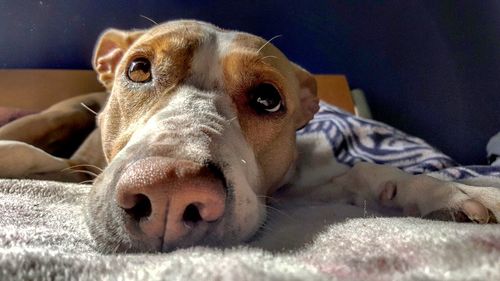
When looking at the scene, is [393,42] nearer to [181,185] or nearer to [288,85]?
[288,85]

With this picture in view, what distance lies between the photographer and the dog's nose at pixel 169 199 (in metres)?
0.81

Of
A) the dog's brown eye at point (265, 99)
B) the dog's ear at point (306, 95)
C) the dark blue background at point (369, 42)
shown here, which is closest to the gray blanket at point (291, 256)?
the dog's brown eye at point (265, 99)

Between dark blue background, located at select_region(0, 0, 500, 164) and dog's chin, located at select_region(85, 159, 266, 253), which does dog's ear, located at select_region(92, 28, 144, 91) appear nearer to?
dog's chin, located at select_region(85, 159, 266, 253)

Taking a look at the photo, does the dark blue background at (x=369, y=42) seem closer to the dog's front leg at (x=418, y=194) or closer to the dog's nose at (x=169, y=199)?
the dog's front leg at (x=418, y=194)

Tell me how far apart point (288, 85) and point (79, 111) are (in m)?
1.45

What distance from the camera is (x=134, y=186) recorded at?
0.83m

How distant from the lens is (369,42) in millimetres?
3393

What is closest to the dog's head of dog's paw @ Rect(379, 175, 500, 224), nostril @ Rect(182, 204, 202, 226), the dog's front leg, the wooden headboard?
nostril @ Rect(182, 204, 202, 226)

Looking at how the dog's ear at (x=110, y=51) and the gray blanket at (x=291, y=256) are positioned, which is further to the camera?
the dog's ear at (x=110, y=51)

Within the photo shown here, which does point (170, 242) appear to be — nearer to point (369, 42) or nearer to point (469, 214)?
point (469, 214)

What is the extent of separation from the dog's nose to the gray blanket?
0.06 meters

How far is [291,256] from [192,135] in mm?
348

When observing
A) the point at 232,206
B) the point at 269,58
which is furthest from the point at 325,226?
the point at 269,58

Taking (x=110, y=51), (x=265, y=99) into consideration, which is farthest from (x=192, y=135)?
(x=110, y=51)
